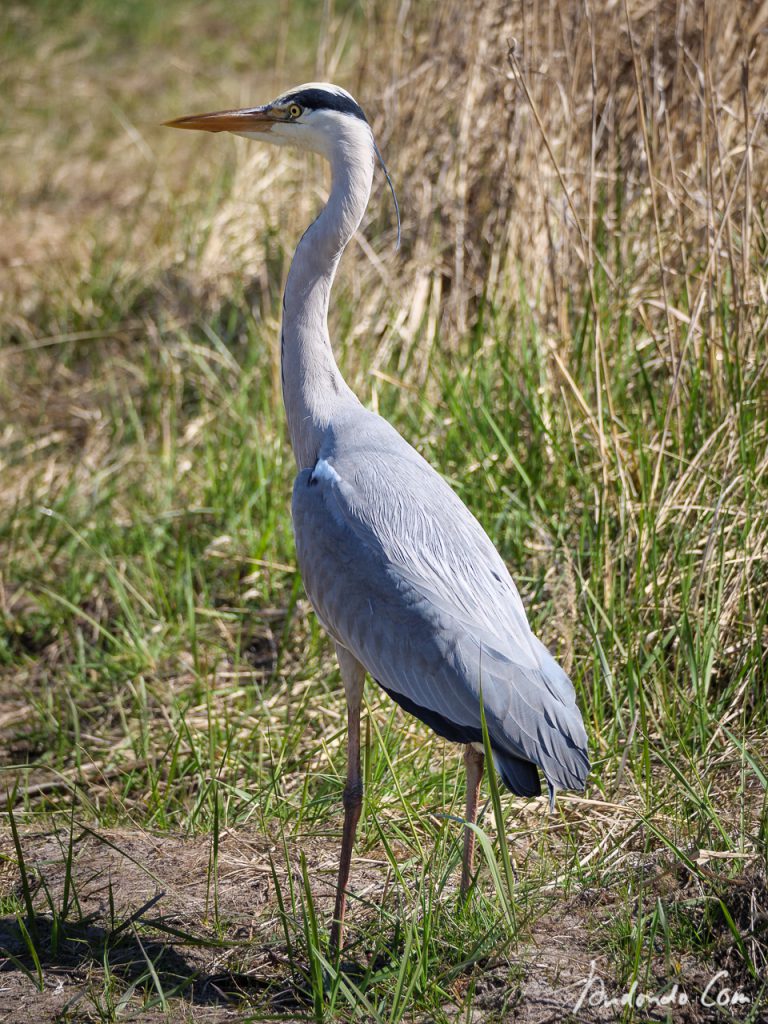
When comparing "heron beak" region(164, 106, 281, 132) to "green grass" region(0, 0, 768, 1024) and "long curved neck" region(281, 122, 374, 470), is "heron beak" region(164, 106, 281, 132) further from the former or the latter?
"green grass" region(0, 0, 768, 1024)

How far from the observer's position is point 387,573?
2803 millimetres

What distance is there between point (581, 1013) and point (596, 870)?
47 cm

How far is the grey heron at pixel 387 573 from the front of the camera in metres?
2.61

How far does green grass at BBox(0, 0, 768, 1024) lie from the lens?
257 cm

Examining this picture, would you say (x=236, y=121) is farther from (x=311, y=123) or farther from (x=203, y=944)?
(x=203, y=944)

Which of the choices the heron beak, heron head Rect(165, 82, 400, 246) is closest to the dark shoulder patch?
heron head Rect(165, 82, 400, 246)

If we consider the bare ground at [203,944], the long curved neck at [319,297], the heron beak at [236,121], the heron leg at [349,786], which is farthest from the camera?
the heron beak at [236,121]

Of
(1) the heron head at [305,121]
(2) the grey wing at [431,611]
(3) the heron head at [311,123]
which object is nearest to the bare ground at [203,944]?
(2) the grey wing at [431,611]

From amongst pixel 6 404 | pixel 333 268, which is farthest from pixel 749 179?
pixel 6 404

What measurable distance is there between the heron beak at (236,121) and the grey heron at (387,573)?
4 cm

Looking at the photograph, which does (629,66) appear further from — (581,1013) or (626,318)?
(581,1013)

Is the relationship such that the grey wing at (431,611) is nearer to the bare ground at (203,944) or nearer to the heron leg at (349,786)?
the heron leg at (349,786)

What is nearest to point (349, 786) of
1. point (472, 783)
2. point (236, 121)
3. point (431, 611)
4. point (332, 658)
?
point (472, 783)

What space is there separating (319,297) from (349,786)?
127cm
